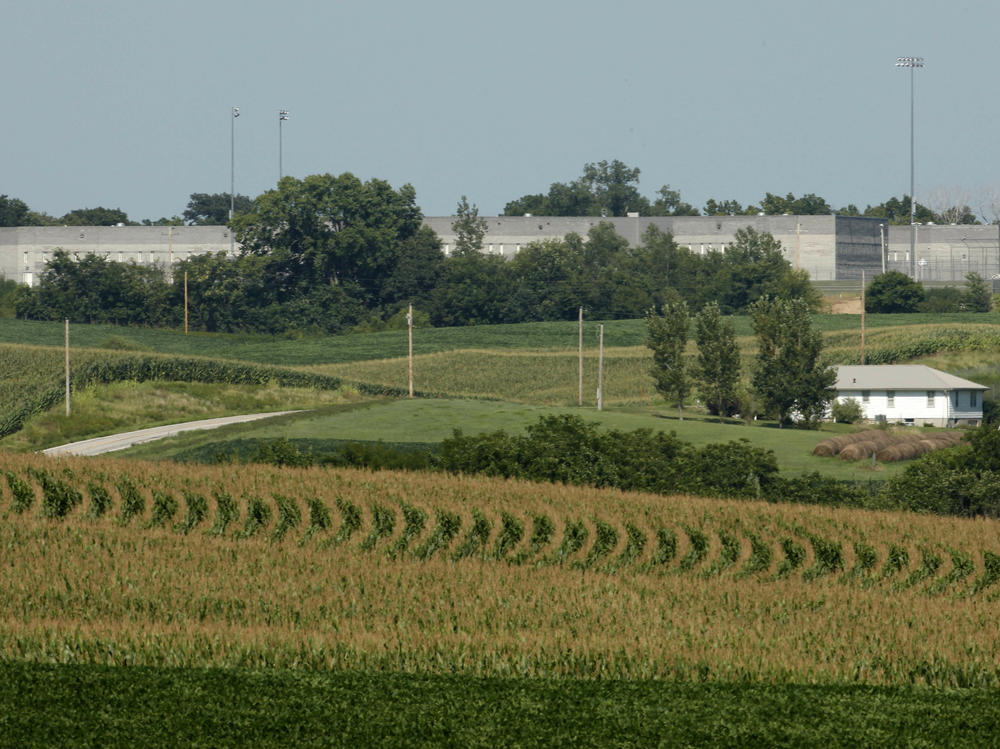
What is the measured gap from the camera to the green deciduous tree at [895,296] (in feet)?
515

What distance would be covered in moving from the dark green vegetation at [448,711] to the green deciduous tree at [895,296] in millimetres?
139536

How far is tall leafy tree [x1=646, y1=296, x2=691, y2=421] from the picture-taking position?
309 feet

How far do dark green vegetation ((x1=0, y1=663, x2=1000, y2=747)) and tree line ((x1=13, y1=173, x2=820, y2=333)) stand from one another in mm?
132656

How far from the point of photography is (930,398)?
97.5m

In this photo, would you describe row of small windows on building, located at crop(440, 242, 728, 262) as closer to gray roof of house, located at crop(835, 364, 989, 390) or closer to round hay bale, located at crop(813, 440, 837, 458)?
gray roof of house, located at crop(835, 364, 989, 390)

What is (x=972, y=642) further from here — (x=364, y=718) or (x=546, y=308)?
(x=546, y=308)

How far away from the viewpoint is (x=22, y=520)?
1439 inches

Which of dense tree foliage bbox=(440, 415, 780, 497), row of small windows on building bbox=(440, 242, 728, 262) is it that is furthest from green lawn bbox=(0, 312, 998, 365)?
dense tree foliage bbox=(440, 415, 780, 497)

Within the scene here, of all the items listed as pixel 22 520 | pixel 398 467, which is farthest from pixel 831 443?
pixel 22 520

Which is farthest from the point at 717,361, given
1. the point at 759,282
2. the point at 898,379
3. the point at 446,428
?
the point at 759,282

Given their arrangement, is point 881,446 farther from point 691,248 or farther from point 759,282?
point 691,248

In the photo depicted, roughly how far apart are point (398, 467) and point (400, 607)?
1010 inches

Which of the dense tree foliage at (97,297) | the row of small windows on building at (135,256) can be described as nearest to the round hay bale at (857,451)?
the dense tree foliage at (97,297)

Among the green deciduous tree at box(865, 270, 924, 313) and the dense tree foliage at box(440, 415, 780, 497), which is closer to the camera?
the dense tree foliage at box(440, 415, 780, 497)
